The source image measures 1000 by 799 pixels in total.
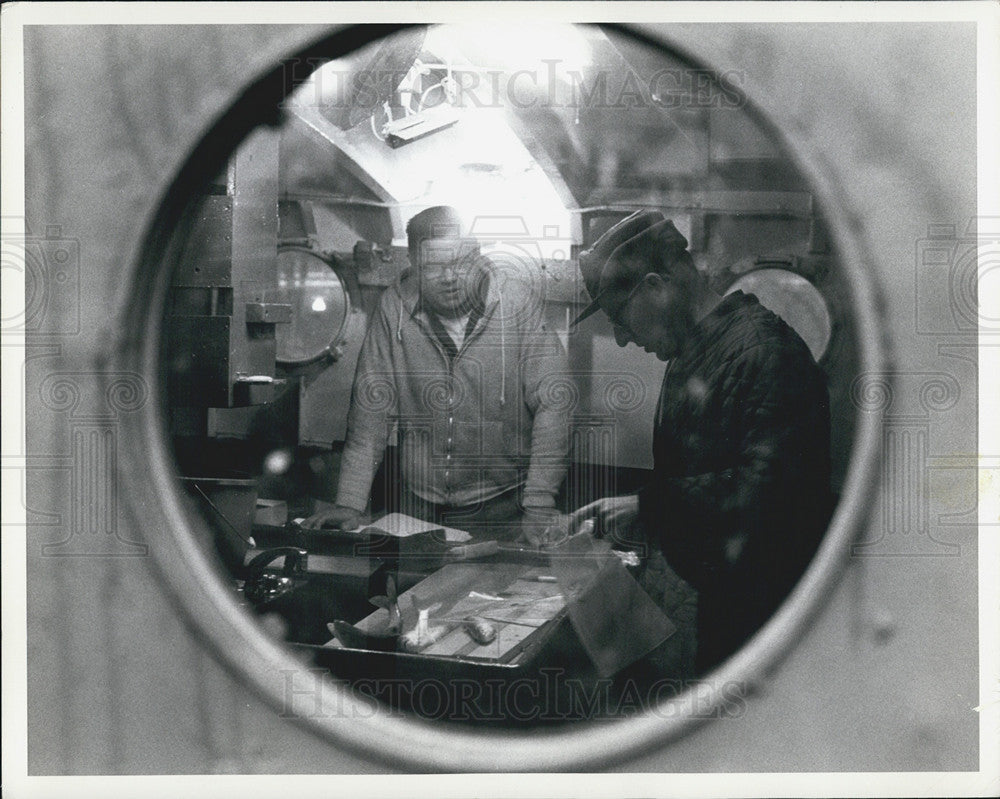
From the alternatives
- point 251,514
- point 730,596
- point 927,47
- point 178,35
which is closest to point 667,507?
point 730,596

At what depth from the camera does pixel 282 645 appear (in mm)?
1963

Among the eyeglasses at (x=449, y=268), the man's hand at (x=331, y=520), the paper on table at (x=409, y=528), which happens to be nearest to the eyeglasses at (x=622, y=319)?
the eyeglasses at (x=449, y=268)

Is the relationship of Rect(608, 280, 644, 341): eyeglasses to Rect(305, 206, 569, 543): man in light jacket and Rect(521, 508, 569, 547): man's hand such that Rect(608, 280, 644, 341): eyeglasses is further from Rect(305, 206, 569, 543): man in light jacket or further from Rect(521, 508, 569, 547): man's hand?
Rect(521, 508, 569, 547): man's hand

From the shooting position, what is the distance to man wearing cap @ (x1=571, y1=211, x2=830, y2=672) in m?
1.92

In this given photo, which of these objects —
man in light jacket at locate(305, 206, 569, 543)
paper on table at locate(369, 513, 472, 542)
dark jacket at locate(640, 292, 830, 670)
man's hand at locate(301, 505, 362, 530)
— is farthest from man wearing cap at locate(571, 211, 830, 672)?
man's hand at locate(301, 505, 362, 530)

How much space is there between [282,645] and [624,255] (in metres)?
0.96

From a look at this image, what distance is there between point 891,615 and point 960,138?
0.89 meters

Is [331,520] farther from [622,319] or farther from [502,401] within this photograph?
[622,319]

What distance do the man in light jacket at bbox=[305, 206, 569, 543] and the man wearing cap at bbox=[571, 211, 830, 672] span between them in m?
0.12

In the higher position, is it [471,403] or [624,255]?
[624,255]

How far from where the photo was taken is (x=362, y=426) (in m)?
1.94

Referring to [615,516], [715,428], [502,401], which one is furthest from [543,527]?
[715,428]

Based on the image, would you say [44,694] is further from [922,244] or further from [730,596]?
[922,244]

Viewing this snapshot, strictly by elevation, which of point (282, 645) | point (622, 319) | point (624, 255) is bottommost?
point (282, 645)
